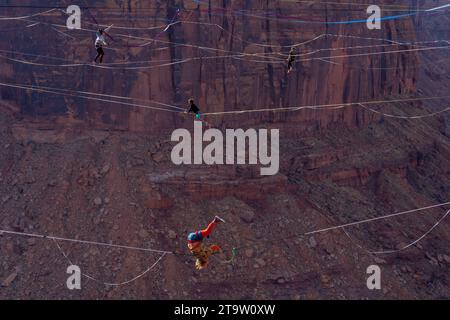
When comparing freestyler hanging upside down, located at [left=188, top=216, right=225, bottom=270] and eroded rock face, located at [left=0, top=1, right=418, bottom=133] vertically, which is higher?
eroded rock face, located at [left=0, top=1, right=418, bottom=133]

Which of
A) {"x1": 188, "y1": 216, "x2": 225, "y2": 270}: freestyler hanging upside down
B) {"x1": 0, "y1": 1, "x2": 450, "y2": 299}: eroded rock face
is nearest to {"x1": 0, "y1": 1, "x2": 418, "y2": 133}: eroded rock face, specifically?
{"x1": 0, "y1": 1, "x2": 450, "y2": 299}: eroded rock face

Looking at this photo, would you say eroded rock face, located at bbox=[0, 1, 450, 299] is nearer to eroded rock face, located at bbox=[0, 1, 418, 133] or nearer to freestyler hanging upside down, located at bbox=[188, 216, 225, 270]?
eroded rock face, located at bbox=[0, 1, 418, 133]

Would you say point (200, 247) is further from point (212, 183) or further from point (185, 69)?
point (185, 69)

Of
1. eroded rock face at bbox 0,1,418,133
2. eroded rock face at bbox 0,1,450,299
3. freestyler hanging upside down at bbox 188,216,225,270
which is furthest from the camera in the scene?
eroded rock face at bbox 0,1,418,133

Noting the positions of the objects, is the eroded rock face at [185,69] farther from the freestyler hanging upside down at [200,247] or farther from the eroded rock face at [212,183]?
the freestyler hanging upside down at [200,247]

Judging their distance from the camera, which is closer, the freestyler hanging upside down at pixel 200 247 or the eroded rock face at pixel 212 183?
the freestyler hanging upside down at pixel 200 247

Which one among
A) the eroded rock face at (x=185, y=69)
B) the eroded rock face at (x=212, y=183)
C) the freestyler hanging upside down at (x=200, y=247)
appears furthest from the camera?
the eroded rock face at (x=185, y=69)

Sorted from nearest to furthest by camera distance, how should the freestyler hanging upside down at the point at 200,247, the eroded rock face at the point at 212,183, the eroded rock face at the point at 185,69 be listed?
the freestyler hanging upside down at the point at 200,247 < the eroded rock face at the point at 212,183 < the eroded rock face at the point at 185,69

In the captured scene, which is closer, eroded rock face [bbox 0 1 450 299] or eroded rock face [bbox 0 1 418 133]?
eroded rock face [bbox 0 1 450 299]

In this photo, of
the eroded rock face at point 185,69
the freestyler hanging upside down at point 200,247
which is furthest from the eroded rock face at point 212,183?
the freestyler hanging upside down at point 200,247

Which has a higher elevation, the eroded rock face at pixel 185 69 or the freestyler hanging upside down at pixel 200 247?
the eroded rock face at pixel 185 69

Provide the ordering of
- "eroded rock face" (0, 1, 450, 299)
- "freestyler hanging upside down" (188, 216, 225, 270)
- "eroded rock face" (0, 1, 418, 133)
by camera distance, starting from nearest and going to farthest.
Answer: "freestyler hanging upside down" (188, 216, 225, 270) → "eroded rock face" (0, 1, 450, 299) → "eroded rock face" (0, 1, 418, 133)
